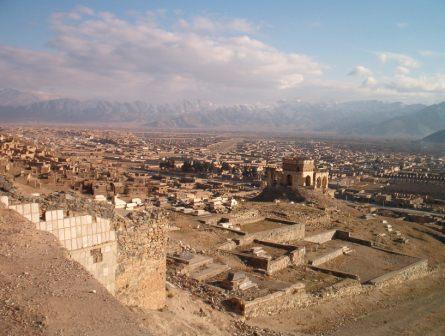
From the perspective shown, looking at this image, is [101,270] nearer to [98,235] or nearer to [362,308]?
[98,235]

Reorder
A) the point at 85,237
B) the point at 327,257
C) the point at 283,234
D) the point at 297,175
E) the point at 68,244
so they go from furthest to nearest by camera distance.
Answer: the point at 297,175, the point at 283,234, the point at 327,257, the point at 85,237, the point at 68,244

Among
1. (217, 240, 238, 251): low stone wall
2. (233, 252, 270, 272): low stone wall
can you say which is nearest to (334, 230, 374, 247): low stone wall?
(217, 240, 238, 251): low stone wall

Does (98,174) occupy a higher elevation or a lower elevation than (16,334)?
lower

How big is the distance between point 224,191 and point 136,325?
35703 millimetres

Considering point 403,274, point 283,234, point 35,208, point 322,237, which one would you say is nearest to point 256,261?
point 283,234

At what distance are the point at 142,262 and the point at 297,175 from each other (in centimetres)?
2518

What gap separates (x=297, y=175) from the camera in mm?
32500

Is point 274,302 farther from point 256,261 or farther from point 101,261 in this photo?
point 101,261

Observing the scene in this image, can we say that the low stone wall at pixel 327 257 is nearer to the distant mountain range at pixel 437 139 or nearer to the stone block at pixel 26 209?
the stone block at pixel 26 209

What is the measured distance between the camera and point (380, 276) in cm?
1719

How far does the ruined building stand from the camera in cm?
3238

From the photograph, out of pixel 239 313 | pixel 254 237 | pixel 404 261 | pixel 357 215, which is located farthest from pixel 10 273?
pixel 357 215

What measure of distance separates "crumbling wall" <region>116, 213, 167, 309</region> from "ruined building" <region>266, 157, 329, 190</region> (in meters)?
24.1

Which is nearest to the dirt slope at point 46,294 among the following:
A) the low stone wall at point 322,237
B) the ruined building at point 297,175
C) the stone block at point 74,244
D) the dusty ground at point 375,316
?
the stone block at point 74,244
